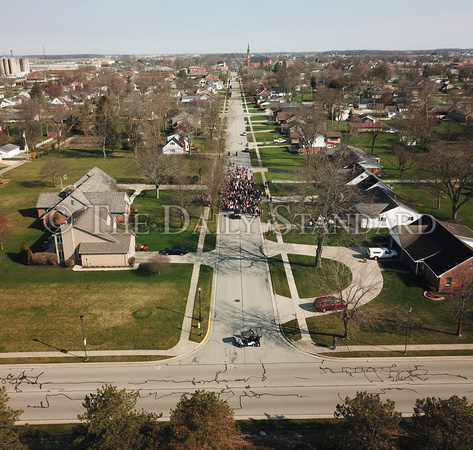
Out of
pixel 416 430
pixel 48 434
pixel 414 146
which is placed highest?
pixel 414 146

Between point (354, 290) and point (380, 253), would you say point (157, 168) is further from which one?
point (354, 290)

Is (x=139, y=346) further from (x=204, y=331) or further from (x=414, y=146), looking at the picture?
(x=414, y=146)

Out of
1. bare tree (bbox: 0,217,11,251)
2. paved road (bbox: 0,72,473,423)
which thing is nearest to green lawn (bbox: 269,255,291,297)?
paved road (bbox: 0,72,473,423)

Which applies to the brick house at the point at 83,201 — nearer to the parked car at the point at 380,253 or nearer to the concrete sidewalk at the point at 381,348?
the parked car at the point at 380,253

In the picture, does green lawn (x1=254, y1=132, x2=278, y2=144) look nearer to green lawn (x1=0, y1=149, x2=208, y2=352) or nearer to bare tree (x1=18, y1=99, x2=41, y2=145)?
bare tree (x1=18, y1=99, x2=41, y2=145)

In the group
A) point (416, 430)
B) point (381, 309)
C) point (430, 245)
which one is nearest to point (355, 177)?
point (430, 245)
